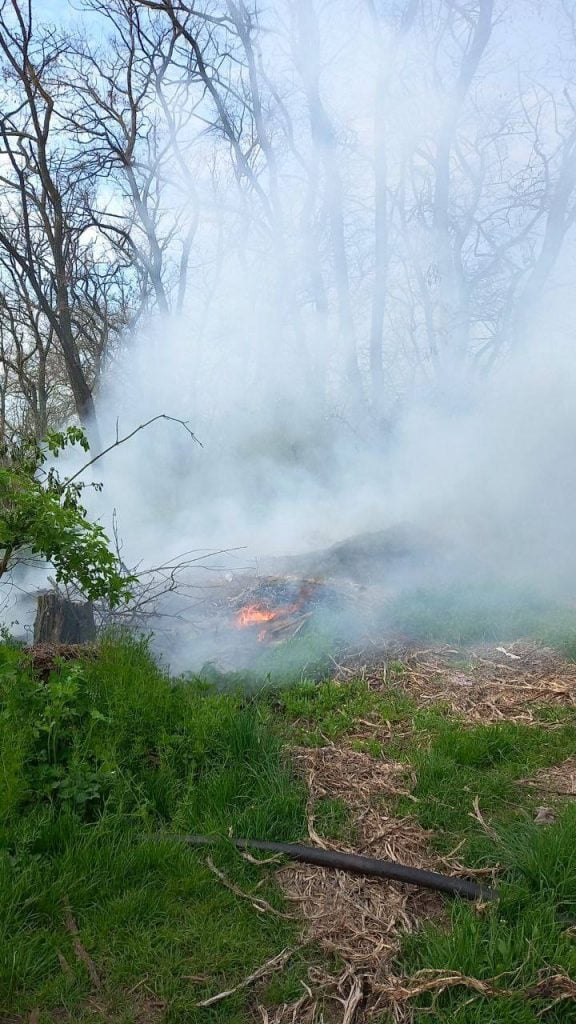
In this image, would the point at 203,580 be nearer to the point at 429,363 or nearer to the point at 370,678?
the point at 370,678

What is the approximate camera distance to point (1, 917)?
229 cm

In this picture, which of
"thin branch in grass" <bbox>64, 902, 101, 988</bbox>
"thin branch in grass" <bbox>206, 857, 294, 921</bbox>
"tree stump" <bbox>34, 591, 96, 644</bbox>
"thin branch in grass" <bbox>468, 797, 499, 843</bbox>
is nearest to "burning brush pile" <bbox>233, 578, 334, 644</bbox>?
"tree stump" <bbox>34, 591, 96, 644</bbox>

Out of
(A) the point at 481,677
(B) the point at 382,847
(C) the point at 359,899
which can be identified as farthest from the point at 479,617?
(C) the point at 359,899

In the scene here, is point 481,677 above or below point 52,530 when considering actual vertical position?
below

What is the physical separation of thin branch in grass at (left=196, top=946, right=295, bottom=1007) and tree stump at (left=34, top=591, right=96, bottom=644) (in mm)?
2840

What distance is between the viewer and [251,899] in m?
2.48

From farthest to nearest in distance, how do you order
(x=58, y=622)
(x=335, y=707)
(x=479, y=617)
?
(x=479, y=617)
(x=58, y=622)
(x=335, y=707)

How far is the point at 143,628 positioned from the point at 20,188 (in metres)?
9.49

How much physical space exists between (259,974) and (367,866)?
60cm

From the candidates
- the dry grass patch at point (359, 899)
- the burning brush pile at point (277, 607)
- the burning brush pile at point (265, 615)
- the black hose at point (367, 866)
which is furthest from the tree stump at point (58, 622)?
the black hose at point (367, 866)

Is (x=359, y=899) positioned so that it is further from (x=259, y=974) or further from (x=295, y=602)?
(x=295, y=602)

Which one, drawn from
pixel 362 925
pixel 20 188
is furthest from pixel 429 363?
pixel 362 925

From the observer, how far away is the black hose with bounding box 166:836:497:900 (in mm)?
2438

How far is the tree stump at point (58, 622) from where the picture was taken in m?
4.71
